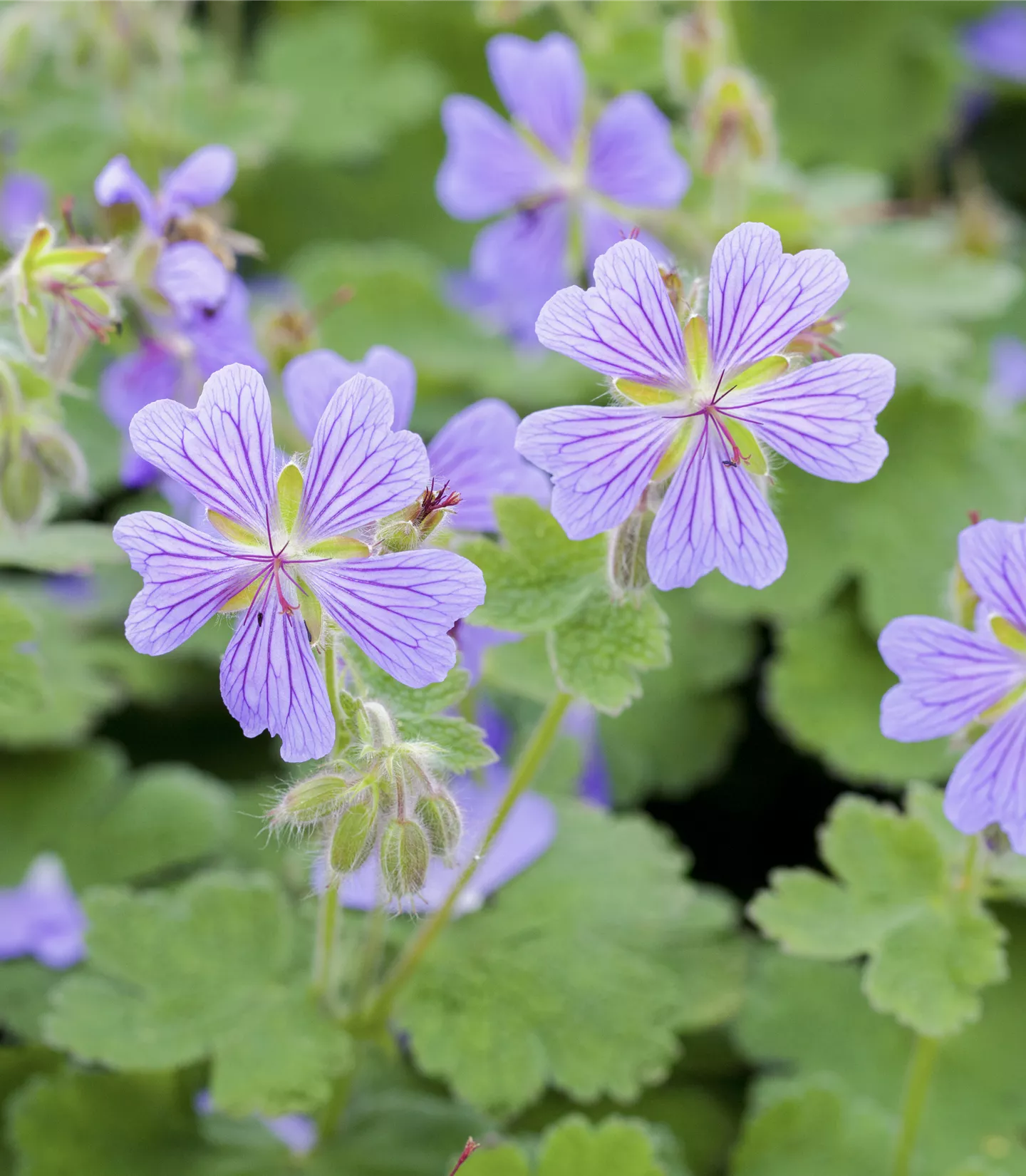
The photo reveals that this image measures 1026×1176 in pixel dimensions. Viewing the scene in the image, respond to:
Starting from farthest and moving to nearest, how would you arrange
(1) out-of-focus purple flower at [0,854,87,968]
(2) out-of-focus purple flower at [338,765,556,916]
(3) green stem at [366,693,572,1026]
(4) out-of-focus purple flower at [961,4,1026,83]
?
(4) out-of-focus purple flower at [961,4,1026,83] → (1) out-of-focus purple flower at [0,854,87,968] → (2) out-of-focus purple flower at [338,765,556,916] → (3) green stem at [366,693,572,1026]

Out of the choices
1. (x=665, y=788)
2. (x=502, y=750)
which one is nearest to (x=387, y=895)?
(x=502, y=750)

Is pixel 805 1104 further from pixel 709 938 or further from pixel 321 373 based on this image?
pixel 321 373

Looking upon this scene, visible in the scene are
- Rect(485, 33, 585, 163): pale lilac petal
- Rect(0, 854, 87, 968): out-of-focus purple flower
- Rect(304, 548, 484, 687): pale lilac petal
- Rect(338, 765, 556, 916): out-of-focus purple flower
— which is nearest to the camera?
Rect(304, 548, 484, 687): pale lilac petal

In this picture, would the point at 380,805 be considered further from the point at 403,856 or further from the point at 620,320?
the point at 620,320

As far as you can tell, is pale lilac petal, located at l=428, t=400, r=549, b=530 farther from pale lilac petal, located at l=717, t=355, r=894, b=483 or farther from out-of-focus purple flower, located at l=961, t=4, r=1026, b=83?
out-of-focus purple flower, located at l=961, t=4, r=1026, b=83

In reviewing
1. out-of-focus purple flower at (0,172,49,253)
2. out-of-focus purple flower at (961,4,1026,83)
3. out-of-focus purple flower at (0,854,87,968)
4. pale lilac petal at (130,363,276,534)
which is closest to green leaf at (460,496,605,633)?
pale lilac petal at (130,363,276,534)

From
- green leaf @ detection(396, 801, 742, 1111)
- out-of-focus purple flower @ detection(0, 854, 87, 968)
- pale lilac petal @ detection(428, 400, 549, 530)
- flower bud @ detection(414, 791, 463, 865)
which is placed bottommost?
out-of-focus purple flower @ detection(0, 854, 87, 968)

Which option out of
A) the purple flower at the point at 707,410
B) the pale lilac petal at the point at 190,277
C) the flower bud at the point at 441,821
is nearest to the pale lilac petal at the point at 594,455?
the purple flower at the point at 707,410

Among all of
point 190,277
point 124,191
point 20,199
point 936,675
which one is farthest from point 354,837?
point 20,199

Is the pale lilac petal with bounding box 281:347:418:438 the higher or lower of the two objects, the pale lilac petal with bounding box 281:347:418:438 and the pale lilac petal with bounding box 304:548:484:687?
the higher
